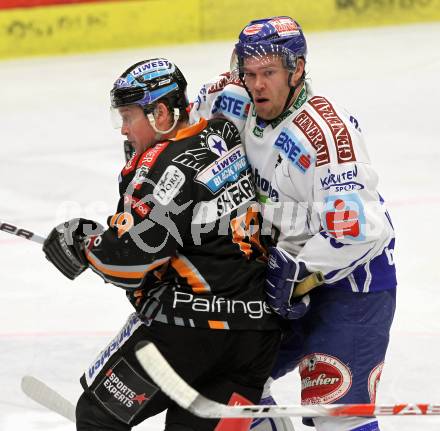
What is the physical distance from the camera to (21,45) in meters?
10.1

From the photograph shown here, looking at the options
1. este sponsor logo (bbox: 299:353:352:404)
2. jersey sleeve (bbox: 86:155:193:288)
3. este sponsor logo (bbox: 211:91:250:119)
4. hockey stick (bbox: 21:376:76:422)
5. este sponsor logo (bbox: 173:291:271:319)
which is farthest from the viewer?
hockey stick (bbox: 21:376:76:422)

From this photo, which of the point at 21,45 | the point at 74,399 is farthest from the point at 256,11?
the point at 74,399

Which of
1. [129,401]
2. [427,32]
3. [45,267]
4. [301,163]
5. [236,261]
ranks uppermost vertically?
[301,163]

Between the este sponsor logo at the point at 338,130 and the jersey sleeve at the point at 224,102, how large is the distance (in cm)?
25

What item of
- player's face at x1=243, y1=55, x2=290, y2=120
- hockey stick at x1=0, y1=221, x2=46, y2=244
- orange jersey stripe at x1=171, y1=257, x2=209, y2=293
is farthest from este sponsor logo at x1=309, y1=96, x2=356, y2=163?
hockey stick at x1=0, y1=221, x2=46, y2=244

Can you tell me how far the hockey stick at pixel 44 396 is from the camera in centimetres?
352

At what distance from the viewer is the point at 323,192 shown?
122 inches

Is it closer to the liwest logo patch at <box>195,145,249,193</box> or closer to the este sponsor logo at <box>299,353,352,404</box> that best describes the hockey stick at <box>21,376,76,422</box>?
the este sponsor logo at <box>299,353,352,404</box>

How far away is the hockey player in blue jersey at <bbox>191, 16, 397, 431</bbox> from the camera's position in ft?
10.2

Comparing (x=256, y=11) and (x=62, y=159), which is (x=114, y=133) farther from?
(x=256, y=11)

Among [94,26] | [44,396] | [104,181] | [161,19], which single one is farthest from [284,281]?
[161,19]

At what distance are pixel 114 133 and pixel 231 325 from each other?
16.0 feet

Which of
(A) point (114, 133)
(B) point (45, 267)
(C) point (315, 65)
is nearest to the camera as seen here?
(B) point (45, 267)

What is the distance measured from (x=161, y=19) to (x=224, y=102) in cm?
724
